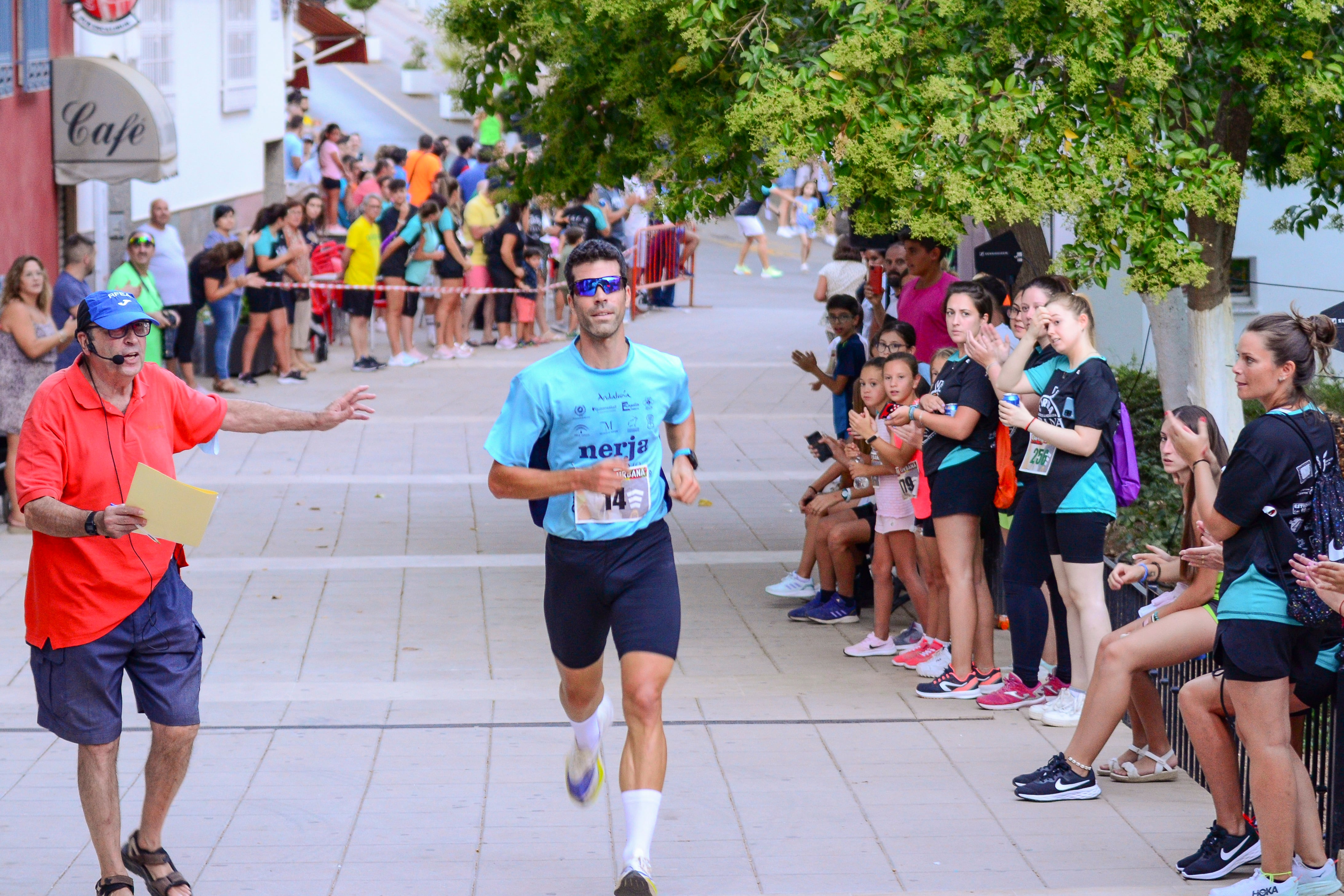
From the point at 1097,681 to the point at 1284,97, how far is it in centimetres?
319

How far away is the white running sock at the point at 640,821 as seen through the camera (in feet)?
15.5

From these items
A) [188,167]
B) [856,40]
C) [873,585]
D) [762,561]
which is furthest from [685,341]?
[856,40]

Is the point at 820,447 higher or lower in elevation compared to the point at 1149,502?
higher

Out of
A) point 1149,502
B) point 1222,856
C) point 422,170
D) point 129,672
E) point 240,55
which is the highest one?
point 240,55

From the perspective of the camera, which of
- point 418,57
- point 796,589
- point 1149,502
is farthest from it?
point 418,57

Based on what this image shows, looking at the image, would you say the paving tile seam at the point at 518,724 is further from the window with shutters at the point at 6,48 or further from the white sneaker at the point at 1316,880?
the window with shutters at the point at 6,48

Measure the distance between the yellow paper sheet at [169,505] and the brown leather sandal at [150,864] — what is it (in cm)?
104

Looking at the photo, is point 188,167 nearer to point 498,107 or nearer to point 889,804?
point 498,107

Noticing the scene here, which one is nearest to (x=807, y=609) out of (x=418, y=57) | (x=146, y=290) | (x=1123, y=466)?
(x=1123, y=466)

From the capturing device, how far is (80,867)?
16.8 ft

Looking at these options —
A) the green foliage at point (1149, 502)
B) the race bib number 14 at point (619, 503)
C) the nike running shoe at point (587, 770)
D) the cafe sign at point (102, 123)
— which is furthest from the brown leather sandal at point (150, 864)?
the cafe sign at point (102, 123)

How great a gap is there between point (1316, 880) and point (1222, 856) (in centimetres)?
30

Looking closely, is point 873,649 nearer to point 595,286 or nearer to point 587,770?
point 587,770

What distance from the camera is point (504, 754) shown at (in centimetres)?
632
